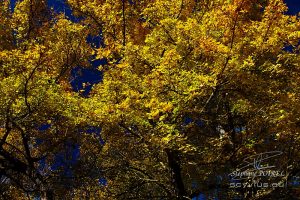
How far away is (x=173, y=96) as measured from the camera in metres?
8.21

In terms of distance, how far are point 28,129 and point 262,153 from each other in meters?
7.04

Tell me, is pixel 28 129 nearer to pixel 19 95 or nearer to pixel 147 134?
pixel 19 95

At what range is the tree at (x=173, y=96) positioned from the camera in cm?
825

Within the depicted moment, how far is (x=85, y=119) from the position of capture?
341 inches

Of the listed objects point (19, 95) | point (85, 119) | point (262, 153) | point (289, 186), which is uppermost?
point (19, 95)

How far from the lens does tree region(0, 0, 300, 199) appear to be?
8.25 metres

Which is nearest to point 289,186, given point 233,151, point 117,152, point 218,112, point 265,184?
point 265,184
